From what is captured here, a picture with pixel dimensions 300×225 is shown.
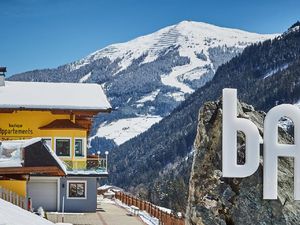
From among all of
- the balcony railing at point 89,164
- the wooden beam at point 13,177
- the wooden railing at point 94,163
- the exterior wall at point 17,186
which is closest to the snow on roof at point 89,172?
the balcony railing at point 89,164

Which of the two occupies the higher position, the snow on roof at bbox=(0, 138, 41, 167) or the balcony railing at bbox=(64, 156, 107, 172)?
the snow on roof at bbox=(0, 138, 41, 167)

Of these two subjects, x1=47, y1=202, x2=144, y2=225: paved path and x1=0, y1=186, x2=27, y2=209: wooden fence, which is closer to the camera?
x1=0, y1=186, x2=27, y2=209: wooden fence

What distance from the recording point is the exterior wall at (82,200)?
3762cm

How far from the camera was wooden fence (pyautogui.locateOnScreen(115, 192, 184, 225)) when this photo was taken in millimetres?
27453

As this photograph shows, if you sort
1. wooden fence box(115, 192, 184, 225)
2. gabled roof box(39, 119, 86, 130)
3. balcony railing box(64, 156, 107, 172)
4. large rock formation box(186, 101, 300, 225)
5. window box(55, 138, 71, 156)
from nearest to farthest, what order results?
large rock formation box(186, 101, 300, 225) → wooden fence box(115, 192, 184, 225) → balcony railing box(64, 156, 107, 172) → gabled roof box(39, 119, 86, 130) → window box(55, 138, 71, 156)

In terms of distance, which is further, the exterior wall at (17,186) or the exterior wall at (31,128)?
the exterior wall at (31,128)

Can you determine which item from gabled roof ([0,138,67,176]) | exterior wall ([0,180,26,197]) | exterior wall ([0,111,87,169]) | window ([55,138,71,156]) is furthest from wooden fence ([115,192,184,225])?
gabled roof ([0,138,67,176])

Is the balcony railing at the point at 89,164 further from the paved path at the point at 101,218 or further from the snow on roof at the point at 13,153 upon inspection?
the snow on roof at the point at 13,153

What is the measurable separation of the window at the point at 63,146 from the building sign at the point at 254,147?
26.3 m

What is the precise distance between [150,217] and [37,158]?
14.2 meters

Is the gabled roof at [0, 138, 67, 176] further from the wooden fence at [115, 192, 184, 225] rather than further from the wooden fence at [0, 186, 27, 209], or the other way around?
the wooden fence at [115, 192, 184, 225]

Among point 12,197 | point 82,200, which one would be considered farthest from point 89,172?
point 12,197

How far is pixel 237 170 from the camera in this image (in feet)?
42.1

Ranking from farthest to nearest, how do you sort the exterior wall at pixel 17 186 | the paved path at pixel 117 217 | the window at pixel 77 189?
1. the window at pixel 77 189
2. the paved path at pixel 117 217
3. the exterior wall at pixel 17 186
